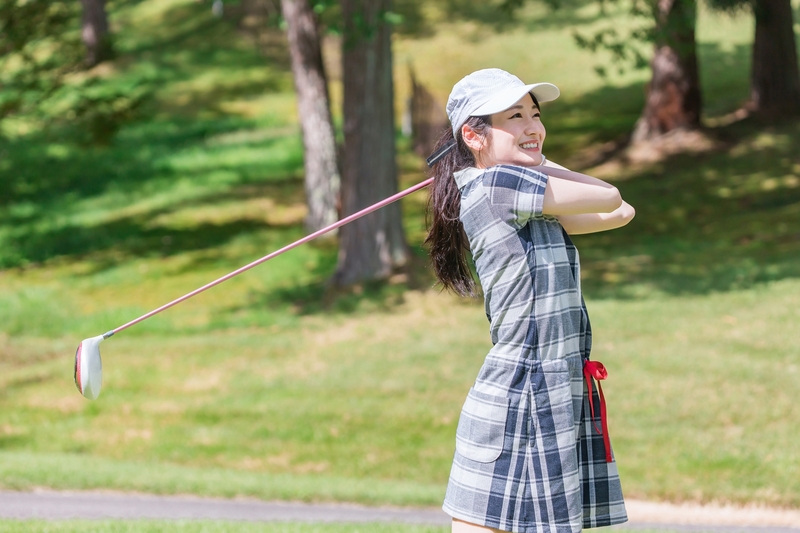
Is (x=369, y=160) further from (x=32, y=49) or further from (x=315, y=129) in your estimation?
(x=32, y=49)

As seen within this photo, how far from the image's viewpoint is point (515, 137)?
10.5 feet

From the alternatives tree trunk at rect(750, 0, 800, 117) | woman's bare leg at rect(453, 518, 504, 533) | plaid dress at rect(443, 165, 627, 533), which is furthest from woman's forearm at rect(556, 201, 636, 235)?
tree trunk at rect(750, 0, 800, 117)

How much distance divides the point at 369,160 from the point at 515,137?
10.2 m

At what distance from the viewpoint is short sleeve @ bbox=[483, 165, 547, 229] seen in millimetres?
3070

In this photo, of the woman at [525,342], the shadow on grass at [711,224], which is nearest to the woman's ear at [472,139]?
the woman at [525,342]

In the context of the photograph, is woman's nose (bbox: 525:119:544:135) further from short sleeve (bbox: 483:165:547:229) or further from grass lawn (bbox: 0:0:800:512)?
grass lawn (bbox: 0:0:800:512)

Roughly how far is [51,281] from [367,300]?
19.0ft

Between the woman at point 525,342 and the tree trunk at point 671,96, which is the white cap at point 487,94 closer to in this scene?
the woman at point 525,342

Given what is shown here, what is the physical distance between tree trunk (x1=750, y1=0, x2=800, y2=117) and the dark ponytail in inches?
671

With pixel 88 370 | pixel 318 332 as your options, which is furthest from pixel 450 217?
pixel 318 332

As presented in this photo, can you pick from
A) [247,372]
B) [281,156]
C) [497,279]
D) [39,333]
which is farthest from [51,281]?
[497,279]

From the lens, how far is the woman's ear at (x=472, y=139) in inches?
128

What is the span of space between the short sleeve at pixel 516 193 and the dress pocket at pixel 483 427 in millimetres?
544

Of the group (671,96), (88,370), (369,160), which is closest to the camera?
(88,370)
